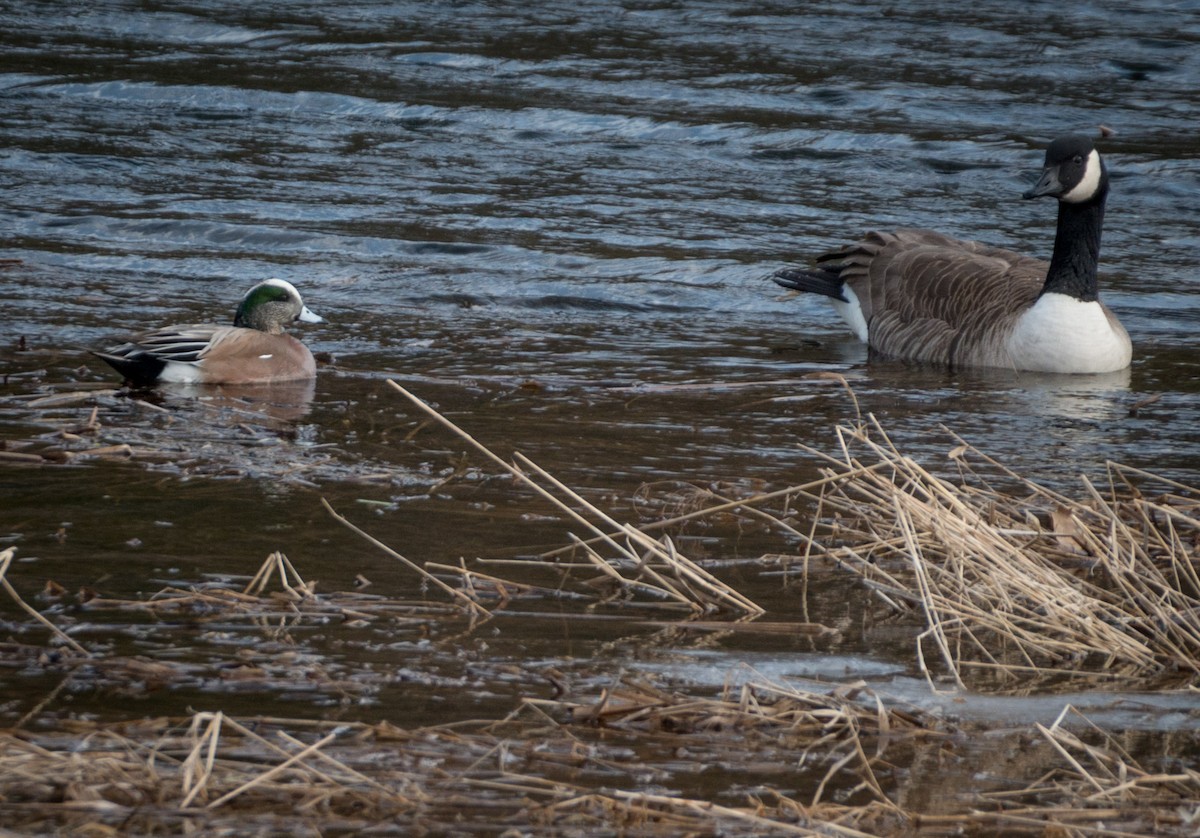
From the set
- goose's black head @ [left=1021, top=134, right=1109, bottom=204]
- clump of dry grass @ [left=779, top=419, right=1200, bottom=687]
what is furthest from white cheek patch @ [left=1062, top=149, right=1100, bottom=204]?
clump of dry grass @ [left=779, top=419, right=1200, bottom=687]

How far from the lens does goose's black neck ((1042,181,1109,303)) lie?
10789 millimetres

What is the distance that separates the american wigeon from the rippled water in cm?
34

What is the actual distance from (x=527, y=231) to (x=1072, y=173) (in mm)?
5138

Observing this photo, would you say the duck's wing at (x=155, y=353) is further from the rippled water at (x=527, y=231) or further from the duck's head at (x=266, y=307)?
the duck's head at (x=266, y=307)

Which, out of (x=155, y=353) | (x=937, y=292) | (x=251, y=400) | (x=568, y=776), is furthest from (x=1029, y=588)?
(x=937, y=292)

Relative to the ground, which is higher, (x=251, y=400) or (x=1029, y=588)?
(x=1029, y=588)

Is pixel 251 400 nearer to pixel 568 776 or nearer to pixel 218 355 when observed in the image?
pixel 218 355

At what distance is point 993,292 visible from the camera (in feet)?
37.1

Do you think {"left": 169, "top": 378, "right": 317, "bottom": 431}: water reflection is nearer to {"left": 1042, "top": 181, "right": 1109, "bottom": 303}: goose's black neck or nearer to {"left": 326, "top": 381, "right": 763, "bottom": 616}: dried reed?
{"left": 326, "top": 381, "right": 763, "bottom": 616}: dried reed

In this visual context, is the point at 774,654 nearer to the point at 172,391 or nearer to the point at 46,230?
the point at 172,391

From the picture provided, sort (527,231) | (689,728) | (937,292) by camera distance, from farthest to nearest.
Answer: (527,231) → (937,292) → (689,728)

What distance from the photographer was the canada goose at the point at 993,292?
10695mm

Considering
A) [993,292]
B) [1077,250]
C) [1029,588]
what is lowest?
[993,292]

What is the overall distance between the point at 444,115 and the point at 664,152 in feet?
9.16
